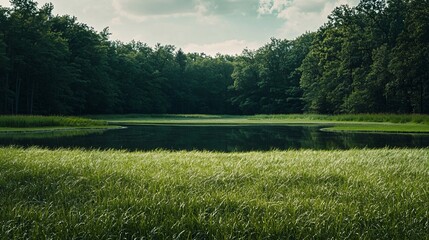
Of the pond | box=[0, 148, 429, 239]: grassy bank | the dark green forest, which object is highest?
the dark green forest

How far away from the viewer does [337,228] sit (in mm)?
4922

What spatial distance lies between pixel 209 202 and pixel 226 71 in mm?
116292

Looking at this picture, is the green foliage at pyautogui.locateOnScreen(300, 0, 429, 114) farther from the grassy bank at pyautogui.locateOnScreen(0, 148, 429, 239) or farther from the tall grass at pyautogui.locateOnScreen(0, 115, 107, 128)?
the grassy bank at pyautogui.locateOnScreen(0, 148, 429, 239)

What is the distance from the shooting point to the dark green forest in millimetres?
52125

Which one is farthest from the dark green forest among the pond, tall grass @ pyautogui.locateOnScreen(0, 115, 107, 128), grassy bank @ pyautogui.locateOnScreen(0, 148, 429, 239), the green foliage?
grassy bank @ pyautogui.locateOnScreen(0, 148, 429, 239)

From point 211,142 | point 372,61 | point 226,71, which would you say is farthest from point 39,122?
point 226,71

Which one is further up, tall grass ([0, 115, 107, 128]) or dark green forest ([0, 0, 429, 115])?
dark green forest ([0, 0, 429, 115])

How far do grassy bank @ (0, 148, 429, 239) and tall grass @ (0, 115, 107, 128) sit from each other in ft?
80.9

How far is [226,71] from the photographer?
120812 mm

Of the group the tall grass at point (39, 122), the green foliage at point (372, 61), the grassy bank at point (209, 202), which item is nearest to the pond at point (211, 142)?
the tall grass at point (39, 122)

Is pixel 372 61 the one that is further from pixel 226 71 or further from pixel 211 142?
pixel 226 71

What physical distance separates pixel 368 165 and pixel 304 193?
426cm

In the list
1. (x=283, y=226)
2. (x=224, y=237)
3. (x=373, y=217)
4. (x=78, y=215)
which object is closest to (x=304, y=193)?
(x=373, y=217)

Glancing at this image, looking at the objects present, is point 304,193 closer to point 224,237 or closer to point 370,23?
point 224,237
